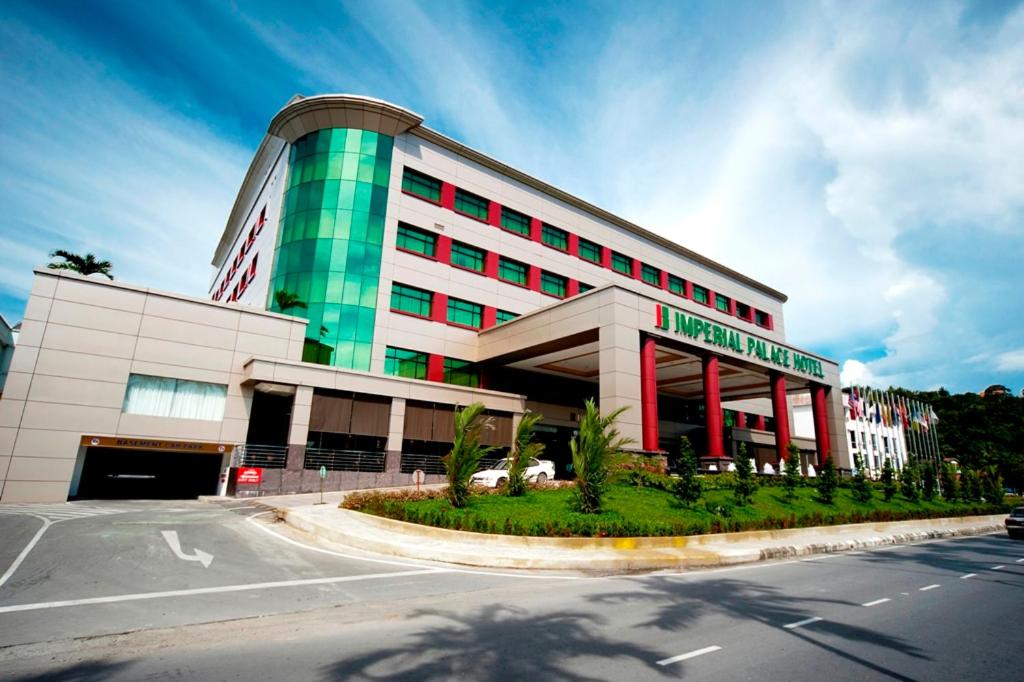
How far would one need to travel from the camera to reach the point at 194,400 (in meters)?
26.0

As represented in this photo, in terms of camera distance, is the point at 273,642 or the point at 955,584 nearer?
the point at 273,642

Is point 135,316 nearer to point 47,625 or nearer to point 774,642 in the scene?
point 47,625

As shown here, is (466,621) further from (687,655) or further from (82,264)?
(82,264)

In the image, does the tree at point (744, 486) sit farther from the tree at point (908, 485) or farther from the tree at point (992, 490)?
the tree at point (992, 490)

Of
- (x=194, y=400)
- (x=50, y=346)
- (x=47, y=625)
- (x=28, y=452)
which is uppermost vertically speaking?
(x=50, y=346)

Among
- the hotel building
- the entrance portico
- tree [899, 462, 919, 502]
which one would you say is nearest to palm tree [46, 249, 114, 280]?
the hotel building

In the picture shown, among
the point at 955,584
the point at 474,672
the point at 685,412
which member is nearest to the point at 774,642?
the point at 474,672

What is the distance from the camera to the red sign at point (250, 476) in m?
24.1

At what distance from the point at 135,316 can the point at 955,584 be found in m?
31.4

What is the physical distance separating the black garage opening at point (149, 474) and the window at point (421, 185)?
19290mm

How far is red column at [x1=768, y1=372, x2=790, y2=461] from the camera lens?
108ft

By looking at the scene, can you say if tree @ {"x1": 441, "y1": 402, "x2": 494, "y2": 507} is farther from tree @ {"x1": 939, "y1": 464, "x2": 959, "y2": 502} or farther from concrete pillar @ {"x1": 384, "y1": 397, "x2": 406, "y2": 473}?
tree @ {"x1": 939, "y1": 464, "x2": 959, "y2": 502}

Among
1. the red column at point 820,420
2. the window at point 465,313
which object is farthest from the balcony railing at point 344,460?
the red column at point 820,420

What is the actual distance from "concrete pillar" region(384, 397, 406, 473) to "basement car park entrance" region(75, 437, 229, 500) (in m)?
8.26
